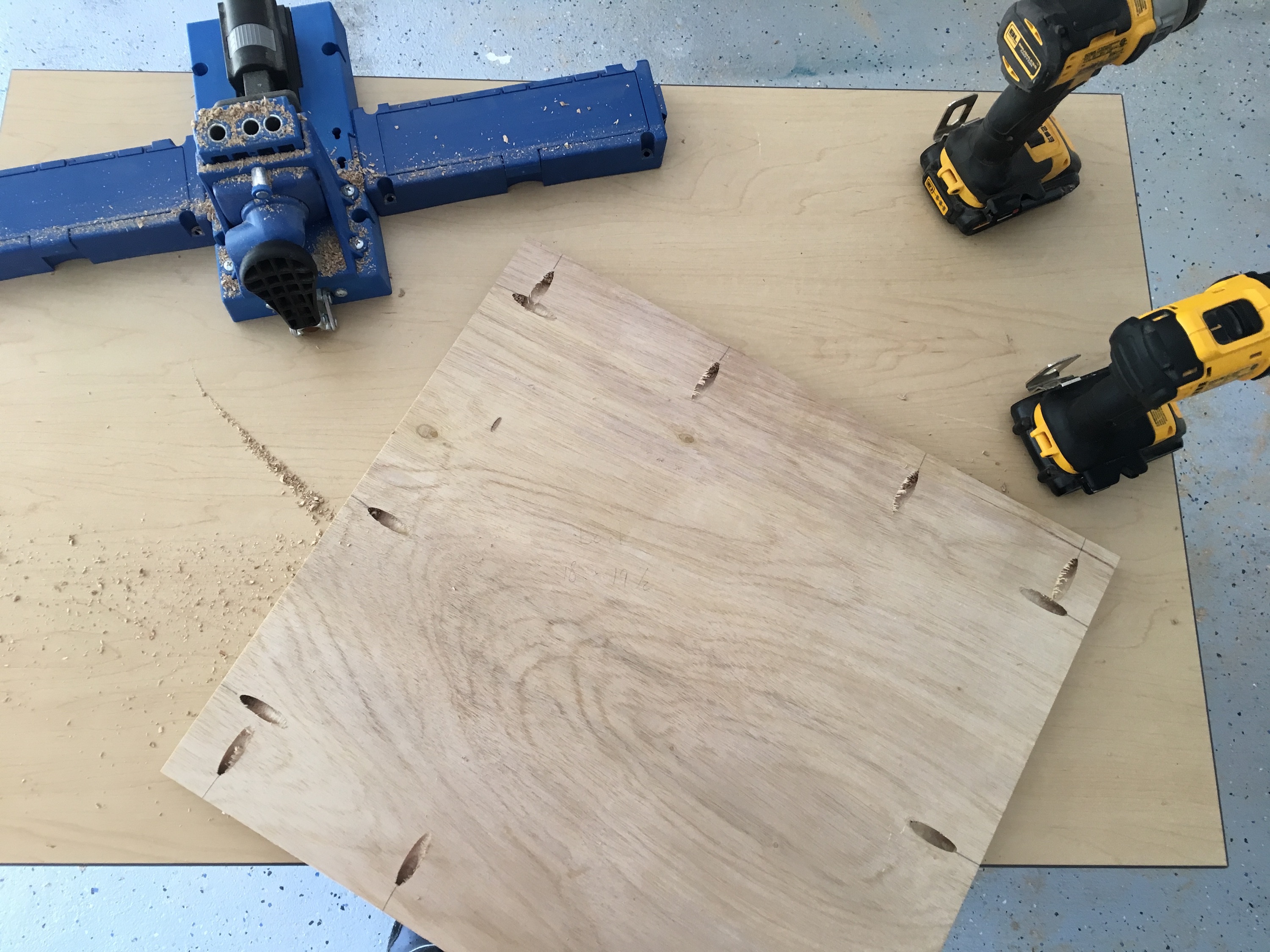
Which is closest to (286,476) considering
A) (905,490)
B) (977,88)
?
(905,490)

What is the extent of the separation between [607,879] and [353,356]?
0.62m

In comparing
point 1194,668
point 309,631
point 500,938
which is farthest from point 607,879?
point 1194,668

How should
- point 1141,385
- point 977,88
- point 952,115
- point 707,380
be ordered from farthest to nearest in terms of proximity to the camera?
point 977,88, point 952,115, point 707,380, point 1141,385

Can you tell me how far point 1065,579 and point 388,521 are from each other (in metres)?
0.71

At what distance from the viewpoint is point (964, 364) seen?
0.91 m

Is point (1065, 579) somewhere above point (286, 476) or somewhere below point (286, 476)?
below

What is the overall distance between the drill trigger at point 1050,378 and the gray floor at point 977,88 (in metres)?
0.60

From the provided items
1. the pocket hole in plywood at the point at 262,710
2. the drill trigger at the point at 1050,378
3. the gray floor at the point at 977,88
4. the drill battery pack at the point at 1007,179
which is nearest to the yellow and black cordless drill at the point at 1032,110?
the drill battery pack at the point at 1007,179

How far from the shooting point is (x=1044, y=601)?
80 centimetres

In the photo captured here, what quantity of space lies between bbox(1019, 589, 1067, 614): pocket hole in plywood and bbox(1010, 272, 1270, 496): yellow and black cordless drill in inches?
5.2

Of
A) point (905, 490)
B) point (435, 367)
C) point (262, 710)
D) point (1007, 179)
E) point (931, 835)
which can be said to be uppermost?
point (1007, 179)

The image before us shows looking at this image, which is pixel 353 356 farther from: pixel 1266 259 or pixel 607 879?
pixel 1266 259

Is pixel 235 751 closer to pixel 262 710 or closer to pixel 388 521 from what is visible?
pixel 262 710

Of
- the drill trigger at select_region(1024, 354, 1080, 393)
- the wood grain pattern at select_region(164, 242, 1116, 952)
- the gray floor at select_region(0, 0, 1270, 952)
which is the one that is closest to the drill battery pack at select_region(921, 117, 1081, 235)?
the drill trigger at select_region(1024, 354, 1080, 393)
